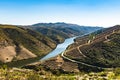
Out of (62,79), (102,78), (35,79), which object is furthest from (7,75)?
(102,78)

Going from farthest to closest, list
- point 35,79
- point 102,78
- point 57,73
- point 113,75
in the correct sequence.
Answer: point 57,73
point 113,75
point 102,78
point 35,79

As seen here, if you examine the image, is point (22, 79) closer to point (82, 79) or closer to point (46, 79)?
point (46, 79)

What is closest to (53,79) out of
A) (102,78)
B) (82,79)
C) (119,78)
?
(82,79)

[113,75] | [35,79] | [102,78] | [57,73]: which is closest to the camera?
[35,79]

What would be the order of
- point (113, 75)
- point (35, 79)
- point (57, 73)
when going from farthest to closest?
point (57, 73)
point (113, 75)
point (35, 79)

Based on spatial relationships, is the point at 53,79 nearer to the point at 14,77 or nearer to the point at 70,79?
the point at 70,79

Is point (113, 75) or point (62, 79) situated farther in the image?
point (113, 75)

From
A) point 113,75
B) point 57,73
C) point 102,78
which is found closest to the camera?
point 102,78

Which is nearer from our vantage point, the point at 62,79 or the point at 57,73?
A: the point at 62,79
